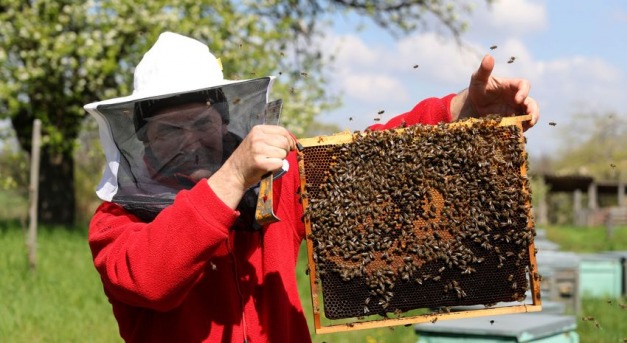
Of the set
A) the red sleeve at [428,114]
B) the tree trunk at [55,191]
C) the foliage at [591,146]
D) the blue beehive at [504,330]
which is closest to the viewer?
the red sleeve at [428,114]

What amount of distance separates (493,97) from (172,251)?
161 centimetres

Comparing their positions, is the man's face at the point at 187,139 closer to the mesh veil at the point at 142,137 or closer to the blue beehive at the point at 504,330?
the mesh veil at the point at 142,137

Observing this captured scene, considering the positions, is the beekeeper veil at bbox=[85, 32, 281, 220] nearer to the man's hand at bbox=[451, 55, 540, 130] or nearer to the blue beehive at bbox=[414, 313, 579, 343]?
the man's hand at bbox=[451, 55, 540, 130]

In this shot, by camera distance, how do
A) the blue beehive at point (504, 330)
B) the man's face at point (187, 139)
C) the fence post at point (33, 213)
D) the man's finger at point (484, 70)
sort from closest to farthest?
the man's face at point (187, 139)
the man's finger at point (484, 70)
the blue beehive at point (504, 330)
the fence post at point (33, 213)

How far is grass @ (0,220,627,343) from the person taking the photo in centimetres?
718

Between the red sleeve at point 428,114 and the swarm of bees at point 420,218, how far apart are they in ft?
1.57

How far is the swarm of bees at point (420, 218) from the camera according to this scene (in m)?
3.01

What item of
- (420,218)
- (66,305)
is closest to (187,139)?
(420,218)

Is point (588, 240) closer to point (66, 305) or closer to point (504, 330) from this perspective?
point (66, 305)

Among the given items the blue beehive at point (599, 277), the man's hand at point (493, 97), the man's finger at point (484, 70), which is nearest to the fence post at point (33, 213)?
the man's hand at point (493, 97)

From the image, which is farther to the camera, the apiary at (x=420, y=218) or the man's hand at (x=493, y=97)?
the man's hand at (x=493, y=97)

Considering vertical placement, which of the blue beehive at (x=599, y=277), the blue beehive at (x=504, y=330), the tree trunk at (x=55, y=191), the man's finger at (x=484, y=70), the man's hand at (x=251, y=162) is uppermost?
the tree trunk at (x=55, y=191)

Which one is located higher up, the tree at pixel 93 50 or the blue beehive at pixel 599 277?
the tree at pixel 93 50

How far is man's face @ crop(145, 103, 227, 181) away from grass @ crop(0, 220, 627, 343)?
12.2 ft
